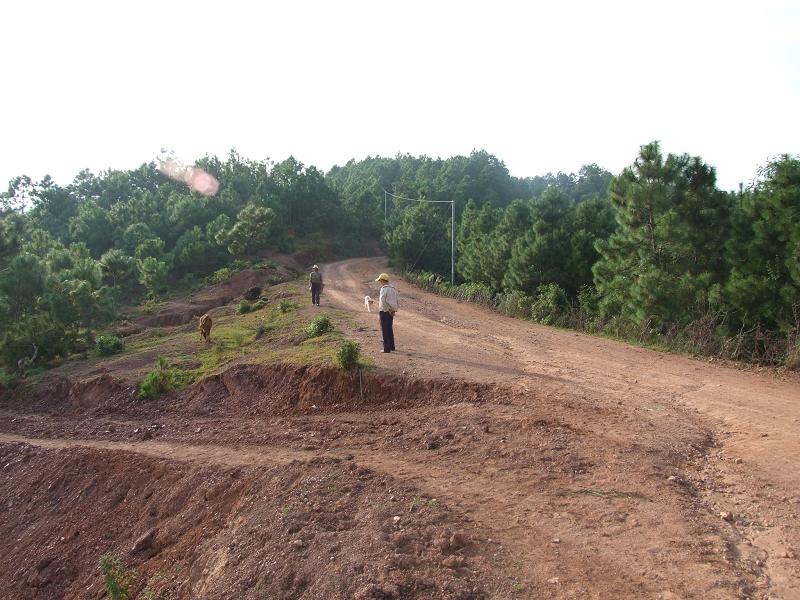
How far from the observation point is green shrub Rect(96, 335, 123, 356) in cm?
1856

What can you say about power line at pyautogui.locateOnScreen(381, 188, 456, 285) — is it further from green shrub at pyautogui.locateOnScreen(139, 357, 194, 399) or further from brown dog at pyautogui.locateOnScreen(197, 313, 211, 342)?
green shrub at pyautogui.locateOnScreen(139, 357, 194, 399)

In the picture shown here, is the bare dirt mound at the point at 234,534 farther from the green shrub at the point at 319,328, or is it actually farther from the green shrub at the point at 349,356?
the green shrub at the point at 319,328

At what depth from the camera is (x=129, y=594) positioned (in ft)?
21.3

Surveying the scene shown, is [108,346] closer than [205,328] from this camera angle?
No

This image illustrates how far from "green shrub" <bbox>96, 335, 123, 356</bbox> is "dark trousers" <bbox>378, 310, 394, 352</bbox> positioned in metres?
10.3

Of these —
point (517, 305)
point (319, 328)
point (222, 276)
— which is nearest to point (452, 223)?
point (517, 305)

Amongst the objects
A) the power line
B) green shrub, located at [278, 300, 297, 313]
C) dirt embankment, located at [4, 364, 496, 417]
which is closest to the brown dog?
dirt embankment, located at [4, 364, 496, 417]

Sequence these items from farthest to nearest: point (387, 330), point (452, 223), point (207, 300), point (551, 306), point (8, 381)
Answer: point (452, 223)
point (207, 300)
point (551, 306)
point (8, 381)
point (387, 330)

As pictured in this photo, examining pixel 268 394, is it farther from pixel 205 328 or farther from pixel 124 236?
pixel 124 236

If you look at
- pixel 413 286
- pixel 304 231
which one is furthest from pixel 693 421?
pixel 304 231

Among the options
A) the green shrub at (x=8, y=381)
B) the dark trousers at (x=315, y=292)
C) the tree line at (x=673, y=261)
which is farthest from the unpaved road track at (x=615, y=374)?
the green shrub at (x=8, y=381)

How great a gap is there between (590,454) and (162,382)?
9.94 metres

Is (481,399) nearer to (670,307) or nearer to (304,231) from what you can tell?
(670,307)

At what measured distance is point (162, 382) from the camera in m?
13.7
